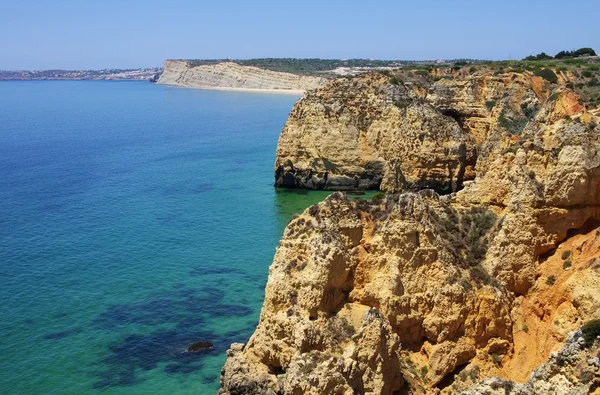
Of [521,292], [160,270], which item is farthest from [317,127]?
[521,292]

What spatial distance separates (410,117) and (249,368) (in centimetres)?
4633

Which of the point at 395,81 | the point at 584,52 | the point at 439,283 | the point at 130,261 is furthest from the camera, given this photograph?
the point at 584,52

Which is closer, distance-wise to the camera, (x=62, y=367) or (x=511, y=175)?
(x=511, y=175)

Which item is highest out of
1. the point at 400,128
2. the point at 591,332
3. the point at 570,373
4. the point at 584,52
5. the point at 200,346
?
the point at 584,52

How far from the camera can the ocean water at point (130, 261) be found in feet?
98.1

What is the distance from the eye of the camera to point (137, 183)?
75000 millimetres

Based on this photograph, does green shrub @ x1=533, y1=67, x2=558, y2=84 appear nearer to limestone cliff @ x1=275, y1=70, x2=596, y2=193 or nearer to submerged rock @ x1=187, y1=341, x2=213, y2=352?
limestone cliff @ x1=275, y1=70, x2=596, y2=193

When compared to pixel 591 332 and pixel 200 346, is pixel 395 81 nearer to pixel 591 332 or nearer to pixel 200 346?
pixel 200 346

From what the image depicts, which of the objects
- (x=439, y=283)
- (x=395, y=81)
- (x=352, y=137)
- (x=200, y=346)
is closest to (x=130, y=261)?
(x=200, y=346)

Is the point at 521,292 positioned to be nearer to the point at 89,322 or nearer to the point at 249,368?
the point at 249,368

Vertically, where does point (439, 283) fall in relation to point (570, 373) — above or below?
below

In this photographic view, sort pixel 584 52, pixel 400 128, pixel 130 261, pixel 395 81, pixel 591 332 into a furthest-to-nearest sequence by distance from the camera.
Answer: pixel 584 52
pixel 395 81
pixel 400 128
pixel 130 261
pixel 591 332

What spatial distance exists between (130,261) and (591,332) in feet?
118

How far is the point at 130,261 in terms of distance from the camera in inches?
1784
